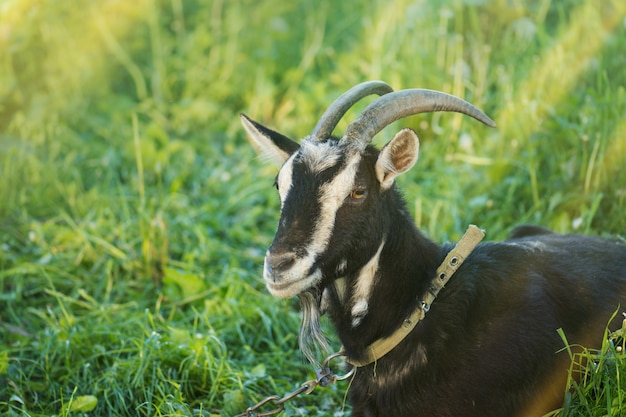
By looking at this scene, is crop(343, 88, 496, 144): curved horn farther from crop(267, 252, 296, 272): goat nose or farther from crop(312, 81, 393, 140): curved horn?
crop(267, 252, 296, 272): goat nose

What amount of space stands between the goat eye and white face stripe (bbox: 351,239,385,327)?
0.82 feet

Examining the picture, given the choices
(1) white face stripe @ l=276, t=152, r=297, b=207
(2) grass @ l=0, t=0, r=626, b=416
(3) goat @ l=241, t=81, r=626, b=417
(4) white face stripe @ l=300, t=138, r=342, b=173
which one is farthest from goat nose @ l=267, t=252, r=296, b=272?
(2) grass @ l=0, t=0, r=626, b=416

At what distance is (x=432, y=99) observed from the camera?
11.9 ft

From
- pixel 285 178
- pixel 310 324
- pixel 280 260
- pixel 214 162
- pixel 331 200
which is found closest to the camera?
pixel 280 260

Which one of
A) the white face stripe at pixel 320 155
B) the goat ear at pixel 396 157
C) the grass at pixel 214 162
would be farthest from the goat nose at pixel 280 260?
the grass at pixel 214 162

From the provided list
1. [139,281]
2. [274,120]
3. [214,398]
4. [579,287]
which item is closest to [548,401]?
[579,287]

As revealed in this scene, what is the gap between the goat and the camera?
3578 millimetres

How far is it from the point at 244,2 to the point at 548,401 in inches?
267

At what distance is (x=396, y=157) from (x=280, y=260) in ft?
2.25

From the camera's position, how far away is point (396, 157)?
365 cm

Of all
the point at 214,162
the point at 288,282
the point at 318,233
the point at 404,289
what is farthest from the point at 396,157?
the point at 214,162

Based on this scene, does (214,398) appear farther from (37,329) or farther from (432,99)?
(432,99)

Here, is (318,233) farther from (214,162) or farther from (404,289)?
(214,162)

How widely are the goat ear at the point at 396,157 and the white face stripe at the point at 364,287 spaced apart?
0.30 meters
